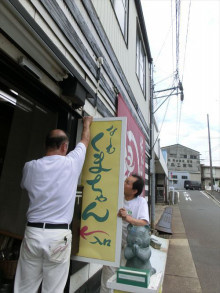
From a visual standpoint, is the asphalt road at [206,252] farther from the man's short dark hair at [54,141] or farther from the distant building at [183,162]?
the distant building at [183,162]

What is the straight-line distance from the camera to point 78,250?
2279 mm

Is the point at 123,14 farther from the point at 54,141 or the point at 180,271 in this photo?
the point at 180,271

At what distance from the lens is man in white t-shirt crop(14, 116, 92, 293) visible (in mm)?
1672

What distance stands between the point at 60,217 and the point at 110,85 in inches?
123

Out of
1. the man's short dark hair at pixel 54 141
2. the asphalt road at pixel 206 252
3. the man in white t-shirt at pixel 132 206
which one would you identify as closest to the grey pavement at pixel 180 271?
the asphalt road at pixel 206 252

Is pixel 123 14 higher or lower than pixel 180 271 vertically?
higher

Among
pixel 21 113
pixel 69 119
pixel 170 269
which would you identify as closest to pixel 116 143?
pixel 69 119

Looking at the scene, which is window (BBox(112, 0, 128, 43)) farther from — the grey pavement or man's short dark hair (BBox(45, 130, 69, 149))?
the grey pavement

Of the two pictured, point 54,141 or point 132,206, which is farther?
point 132,206

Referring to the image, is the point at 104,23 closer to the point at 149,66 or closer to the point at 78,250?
the point at 78,250

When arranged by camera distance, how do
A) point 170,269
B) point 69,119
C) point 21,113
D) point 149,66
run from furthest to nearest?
point 149,66 < point 170,269 < point 21,113 < point 69,119

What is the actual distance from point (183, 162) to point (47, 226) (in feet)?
201

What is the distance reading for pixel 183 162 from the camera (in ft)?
195

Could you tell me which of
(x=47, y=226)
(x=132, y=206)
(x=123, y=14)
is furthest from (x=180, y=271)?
(x=123, y=14)
